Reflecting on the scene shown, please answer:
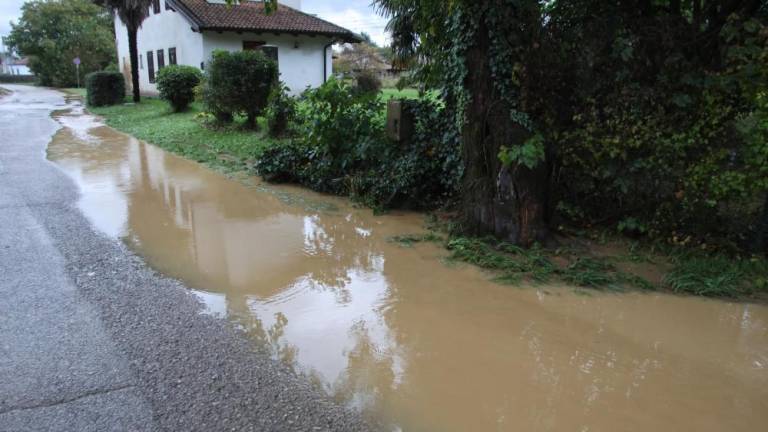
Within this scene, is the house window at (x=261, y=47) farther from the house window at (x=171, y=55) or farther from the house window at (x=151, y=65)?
the house window at (x=151, y=65)

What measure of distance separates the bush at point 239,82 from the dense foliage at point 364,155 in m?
5.22

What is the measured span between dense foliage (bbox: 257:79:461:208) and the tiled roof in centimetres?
1477

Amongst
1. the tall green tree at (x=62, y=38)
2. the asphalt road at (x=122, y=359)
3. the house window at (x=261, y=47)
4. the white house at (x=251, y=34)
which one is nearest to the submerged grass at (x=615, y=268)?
the asphalt road at (x=122, y=359)

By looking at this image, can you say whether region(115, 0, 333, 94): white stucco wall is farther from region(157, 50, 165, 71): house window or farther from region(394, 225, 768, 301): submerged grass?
region(394, 225, 768, 301): submerged grass

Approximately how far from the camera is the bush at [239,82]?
46.8 ft

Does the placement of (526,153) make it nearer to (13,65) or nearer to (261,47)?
(261,47)

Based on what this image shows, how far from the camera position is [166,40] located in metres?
26.7

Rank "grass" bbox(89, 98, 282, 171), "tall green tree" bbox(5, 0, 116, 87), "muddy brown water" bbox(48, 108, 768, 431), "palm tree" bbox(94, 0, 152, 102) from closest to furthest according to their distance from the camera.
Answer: "muddy brown water" bbox(48, 108, 768, 431) < "grass" bbox(89, 98, 282, 171) < "palm tree" bbox(94, 0, 152, 102) < "tall green tree" bbox(5, 0, 116, 87)

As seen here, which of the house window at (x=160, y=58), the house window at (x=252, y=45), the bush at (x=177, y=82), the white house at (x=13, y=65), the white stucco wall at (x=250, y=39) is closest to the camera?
the bush at (x=177, y=82)

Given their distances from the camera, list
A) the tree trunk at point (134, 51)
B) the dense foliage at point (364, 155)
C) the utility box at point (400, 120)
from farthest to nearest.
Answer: the tree trunk at point (134, 51) → the utility box at point (400, 120) → the dense foliage at point (364, 155)

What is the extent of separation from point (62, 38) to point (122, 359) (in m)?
57.1

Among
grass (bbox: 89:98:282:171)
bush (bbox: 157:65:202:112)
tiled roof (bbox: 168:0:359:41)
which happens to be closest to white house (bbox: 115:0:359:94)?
tiled roof (bbox: 168:0:359:41)

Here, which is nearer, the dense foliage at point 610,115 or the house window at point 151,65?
the dense foliage at point 610,115

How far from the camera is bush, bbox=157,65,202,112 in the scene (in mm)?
19219
